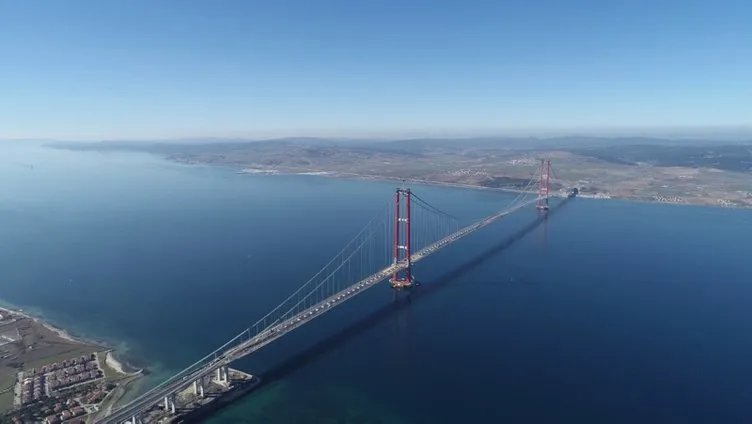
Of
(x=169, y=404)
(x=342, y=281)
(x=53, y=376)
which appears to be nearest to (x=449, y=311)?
(x=342, y=281)

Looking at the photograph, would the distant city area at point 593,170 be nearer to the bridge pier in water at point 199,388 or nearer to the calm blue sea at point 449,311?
the calm blue sea at point 449,311

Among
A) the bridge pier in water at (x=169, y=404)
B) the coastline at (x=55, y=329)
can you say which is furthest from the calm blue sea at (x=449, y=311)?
the bridge pier in water at (x=169, y=404)

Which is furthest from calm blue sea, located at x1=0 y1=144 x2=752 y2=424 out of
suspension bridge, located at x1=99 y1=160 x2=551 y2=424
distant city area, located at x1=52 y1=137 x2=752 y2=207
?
distant city area, located at x1=52 y1=137 x2=752 y2=207

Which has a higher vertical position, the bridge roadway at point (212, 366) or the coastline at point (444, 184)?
the coastline at point (444, 184)

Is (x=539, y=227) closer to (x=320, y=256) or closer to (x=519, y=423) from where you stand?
(x=320, y=256)

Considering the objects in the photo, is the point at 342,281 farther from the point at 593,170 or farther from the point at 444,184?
the point at 593,170

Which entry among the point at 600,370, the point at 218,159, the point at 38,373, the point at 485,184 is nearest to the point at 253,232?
the point at 38,373
